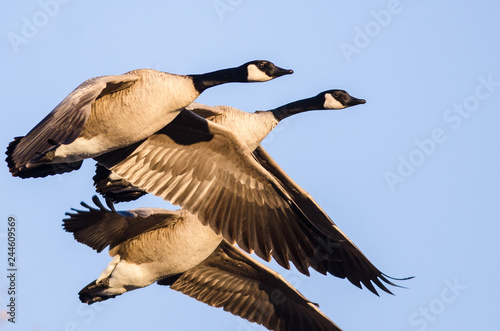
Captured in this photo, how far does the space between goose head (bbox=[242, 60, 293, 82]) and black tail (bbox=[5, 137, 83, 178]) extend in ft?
7.81

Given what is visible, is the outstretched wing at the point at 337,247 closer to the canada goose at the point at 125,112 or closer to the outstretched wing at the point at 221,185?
the outstretched wing at the point at 221,185

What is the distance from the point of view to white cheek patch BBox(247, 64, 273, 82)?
11391mm

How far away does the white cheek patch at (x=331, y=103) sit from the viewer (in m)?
12.8

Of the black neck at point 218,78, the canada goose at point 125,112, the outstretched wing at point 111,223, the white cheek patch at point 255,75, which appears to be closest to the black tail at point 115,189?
the outstretched wing at point 111,223

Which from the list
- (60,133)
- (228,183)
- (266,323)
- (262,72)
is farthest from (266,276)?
(60,133)

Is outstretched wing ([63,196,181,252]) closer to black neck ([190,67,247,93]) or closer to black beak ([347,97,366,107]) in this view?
black neck ([190,67,247,93])

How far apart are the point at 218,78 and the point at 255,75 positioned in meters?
0.65

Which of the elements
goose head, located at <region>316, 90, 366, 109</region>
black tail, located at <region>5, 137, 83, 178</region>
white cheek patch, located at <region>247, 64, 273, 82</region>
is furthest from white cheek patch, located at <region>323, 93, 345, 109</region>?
black tail, located at <region>5, 137, 83, 178</region>

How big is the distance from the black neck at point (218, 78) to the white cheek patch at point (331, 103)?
1851mm

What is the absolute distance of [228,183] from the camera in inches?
441

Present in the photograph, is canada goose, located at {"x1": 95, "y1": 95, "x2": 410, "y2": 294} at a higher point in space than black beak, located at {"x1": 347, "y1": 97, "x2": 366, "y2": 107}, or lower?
lower

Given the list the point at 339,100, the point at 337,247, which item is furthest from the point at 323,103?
the point at 337,247

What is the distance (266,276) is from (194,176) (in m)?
2.10

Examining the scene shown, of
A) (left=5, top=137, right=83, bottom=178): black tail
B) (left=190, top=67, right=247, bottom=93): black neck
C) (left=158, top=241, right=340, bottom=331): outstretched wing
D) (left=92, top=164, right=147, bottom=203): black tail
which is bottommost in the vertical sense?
(left=158, top=241, right=340, bottom=331): outstretched wing
